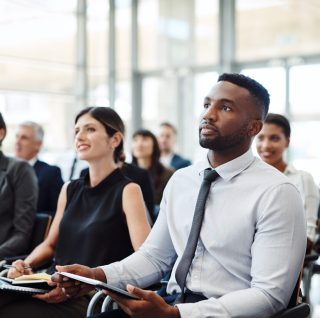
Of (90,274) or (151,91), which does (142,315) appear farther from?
(151,91)

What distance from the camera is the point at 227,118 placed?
190cm

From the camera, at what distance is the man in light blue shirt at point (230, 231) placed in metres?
1.75

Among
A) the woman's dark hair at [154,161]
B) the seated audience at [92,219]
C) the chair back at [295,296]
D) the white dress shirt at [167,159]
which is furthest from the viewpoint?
the white dress shirt at [167,159]

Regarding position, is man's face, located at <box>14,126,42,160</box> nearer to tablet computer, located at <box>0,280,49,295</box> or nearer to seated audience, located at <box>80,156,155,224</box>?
seated audience, located at <box>80,156,155,224</box>

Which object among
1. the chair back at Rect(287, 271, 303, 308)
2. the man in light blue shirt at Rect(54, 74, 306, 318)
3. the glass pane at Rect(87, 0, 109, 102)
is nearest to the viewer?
the man in light blue shirt at Rect(54, 74, 306, 318)

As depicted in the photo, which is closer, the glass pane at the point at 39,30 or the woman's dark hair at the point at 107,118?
the woman's dark hair at the point at 107,118

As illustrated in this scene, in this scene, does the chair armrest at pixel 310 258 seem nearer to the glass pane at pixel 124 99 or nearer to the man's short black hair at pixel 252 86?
the man's short black hair at pixel 252 86

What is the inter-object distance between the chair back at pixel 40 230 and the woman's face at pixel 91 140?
0.69 m

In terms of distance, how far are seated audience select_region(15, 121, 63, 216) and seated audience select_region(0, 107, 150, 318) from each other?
38.6 inches

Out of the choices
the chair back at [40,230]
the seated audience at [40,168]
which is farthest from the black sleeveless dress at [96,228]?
the seated audience at [40,168]

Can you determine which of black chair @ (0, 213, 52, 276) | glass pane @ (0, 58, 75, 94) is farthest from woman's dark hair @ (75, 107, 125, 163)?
glass pane @ (0, 58, 75, 94)

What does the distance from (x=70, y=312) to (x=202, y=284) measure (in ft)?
2.62

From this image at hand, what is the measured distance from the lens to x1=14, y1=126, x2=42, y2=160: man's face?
15.6 ft

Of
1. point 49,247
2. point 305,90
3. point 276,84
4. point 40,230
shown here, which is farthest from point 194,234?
point 276,84
